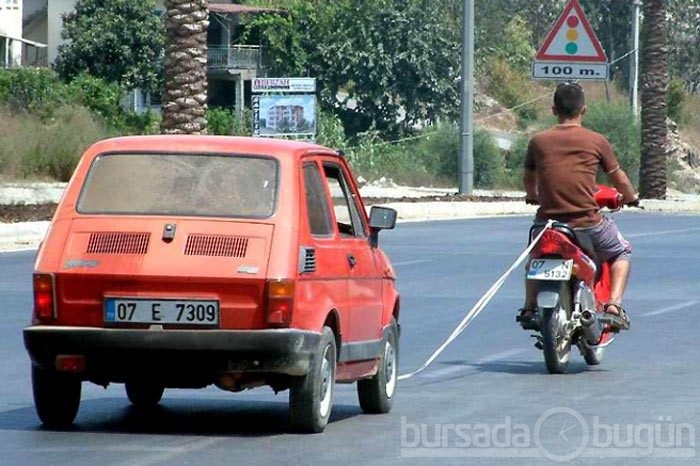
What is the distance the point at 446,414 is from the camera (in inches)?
425

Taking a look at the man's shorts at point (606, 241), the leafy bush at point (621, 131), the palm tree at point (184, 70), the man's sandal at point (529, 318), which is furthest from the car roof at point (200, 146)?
the leafy bush at point (621, 131)

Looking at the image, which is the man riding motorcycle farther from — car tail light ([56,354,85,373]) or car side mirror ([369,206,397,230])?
car tail light ([56,354,85,373])

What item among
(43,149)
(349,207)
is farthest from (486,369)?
(43,149)

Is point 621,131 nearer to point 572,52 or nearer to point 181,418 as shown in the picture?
point 572,52

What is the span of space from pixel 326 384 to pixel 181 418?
105 cm

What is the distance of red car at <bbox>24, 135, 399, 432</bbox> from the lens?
9.49 meters

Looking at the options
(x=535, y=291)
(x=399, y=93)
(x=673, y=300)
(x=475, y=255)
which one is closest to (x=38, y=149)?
(x=475, y=255)

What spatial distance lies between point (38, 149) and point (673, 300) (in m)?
21.9

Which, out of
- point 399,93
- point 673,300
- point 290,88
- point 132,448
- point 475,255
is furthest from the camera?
point 399,93

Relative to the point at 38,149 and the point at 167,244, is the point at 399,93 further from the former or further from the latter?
the point at 167,244

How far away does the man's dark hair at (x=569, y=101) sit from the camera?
13.5m

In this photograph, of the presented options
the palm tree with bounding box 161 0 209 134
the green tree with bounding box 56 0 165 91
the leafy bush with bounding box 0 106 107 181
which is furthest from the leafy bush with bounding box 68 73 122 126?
the palm tree with bounding box 161 0 209 134

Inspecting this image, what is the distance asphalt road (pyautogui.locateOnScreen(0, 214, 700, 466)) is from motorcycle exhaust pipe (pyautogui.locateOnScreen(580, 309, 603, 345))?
9.5 inches

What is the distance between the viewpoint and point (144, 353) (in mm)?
9523
